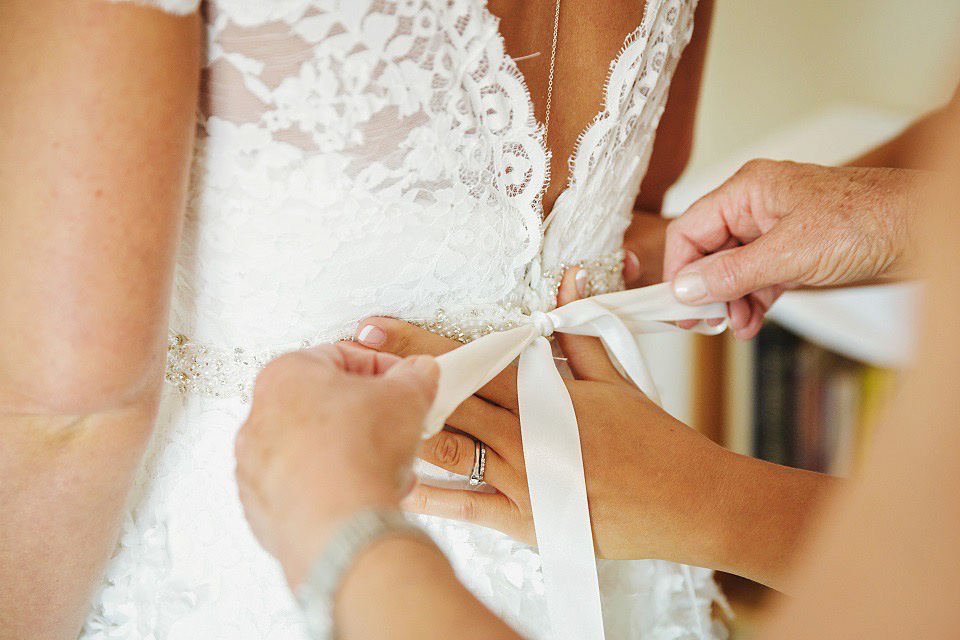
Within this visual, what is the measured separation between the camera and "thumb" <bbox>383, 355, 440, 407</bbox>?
0.54 metres

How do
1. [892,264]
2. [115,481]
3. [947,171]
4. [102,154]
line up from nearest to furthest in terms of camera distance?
[947,171]
[102,154]
[115,481]
[892,264]

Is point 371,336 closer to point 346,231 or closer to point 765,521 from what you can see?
point 346,231

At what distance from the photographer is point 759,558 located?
0.85 metres

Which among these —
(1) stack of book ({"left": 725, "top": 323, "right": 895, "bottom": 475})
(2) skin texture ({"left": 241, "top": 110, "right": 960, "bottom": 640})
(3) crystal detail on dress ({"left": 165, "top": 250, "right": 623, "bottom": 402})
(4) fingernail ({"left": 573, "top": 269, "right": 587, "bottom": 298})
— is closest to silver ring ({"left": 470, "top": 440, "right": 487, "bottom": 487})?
(3) crystal detail on dress ({"left": 165, "top": 250, "right": 623, "bottom": 402})

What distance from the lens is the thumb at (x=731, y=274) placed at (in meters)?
1.01

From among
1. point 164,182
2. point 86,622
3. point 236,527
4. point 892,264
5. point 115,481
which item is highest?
point 164,182

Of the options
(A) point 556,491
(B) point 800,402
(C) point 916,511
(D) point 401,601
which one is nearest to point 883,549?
(C) point 916,511

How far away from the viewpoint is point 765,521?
2.80ft

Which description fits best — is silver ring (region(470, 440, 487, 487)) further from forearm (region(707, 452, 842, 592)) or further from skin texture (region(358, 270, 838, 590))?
forearm (region(707, 452, 842, 592))

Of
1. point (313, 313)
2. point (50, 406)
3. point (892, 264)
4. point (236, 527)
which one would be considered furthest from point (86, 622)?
point (892, 264)

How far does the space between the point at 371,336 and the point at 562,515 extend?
299mm

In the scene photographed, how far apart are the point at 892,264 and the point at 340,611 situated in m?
0.89

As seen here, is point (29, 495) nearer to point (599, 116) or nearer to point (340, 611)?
point (340, 611)

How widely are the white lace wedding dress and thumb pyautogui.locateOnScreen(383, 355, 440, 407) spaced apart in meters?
0.25
